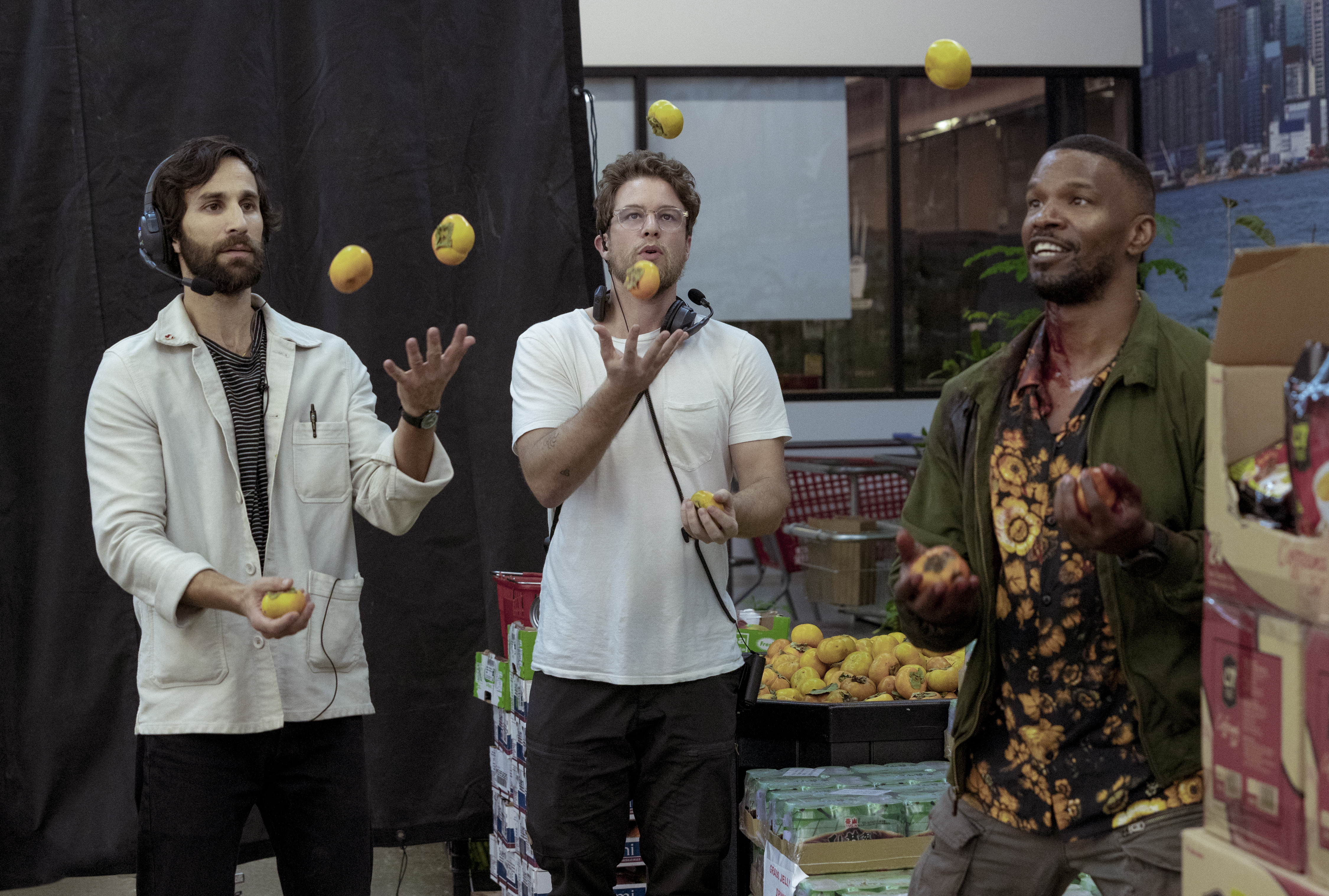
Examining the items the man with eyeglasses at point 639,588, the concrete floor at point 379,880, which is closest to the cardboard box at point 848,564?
the concrete floor at point 379,880

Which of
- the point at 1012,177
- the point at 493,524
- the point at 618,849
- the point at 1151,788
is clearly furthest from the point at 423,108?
the point at 1012,177

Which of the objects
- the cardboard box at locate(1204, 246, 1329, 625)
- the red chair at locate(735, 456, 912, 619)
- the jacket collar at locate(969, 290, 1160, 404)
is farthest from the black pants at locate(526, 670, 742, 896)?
the red chair at locate(735, 456, 912, 619)

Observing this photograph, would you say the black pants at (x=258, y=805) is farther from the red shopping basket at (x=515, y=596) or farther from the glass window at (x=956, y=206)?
the glass window at (x=956, y=206)

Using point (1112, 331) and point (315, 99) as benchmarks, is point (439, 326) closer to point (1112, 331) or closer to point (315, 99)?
point (315, 99)

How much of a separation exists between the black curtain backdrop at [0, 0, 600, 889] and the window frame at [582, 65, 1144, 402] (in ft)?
15.0

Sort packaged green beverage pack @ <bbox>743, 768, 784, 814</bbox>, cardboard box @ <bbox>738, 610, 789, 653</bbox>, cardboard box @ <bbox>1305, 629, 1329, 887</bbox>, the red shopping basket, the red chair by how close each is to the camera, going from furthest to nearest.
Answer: the red chair < cardboard box @ <bbox>738, 610, 789, 653</bbox> < the red shopping basket < packaged green beverage pack @ <bbox>743, 768, 784, 814</bbox> < cardboard box @ <bbox>1305, 629, 1329, 887</bbox>

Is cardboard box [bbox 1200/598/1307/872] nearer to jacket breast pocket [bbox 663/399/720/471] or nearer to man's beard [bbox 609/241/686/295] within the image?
jacket breast pocket [bbox 663/399/720/471]

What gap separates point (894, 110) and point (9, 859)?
6883 millimetres

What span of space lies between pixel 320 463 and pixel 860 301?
6475 mm

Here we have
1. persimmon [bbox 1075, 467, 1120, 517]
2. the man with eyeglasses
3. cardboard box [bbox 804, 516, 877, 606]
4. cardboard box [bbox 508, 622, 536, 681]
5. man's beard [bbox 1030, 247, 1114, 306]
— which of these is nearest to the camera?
persimmon [bbox 1075, 467, 1120, 517]

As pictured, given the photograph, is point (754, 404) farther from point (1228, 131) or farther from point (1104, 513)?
point (1228, 131)

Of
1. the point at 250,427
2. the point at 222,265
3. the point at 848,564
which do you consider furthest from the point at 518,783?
the point at 848,564

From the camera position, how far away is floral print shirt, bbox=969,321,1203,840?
197cm

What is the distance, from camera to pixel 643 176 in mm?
3000
